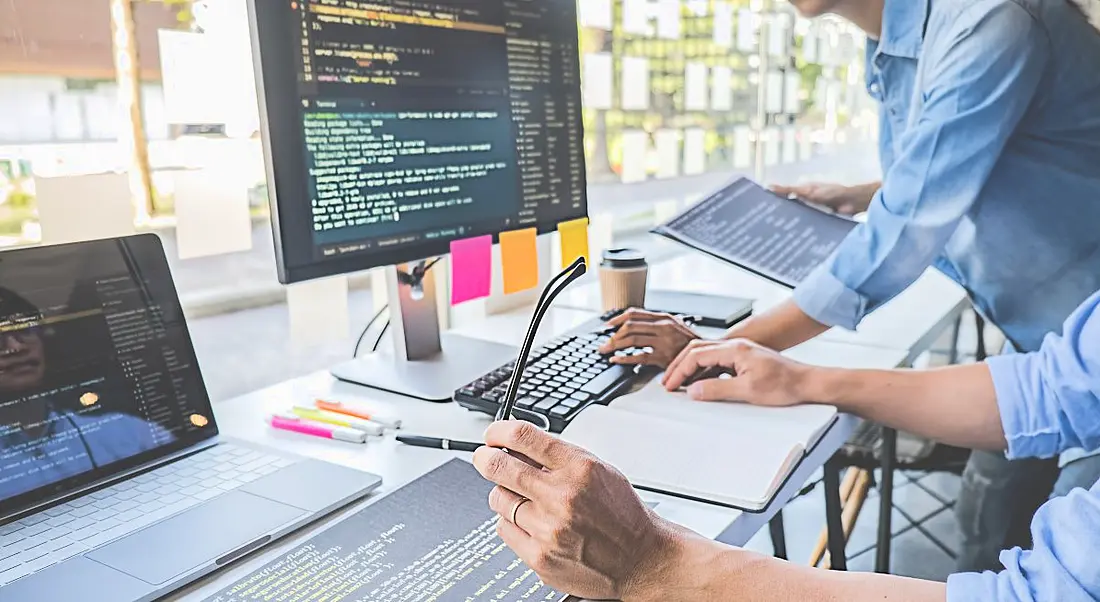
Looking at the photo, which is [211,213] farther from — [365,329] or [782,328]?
[782,328]

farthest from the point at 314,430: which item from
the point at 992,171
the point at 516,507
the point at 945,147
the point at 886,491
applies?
the point at 886,491

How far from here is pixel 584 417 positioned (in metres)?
0.89

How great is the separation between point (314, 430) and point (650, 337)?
0.43m

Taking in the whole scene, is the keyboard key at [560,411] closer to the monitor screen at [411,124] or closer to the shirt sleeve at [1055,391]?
the monitor screen at [411,124]

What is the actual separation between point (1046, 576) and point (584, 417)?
0.44 meters

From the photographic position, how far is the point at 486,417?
94 cm

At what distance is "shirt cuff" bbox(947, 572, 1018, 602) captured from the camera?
0.59 metres

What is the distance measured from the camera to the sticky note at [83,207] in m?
0.89

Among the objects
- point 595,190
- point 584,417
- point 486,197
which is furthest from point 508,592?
point 595,190

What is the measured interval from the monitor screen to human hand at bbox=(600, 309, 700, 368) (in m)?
0.22

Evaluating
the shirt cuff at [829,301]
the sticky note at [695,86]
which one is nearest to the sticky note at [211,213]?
the shirt cuff at [829,301]

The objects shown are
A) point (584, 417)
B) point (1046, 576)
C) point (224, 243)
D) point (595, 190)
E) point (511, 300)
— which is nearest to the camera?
point (1046, 576)

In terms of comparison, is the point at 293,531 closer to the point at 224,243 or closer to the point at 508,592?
the point at 508,592

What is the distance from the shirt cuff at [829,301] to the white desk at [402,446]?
2.5 inches
